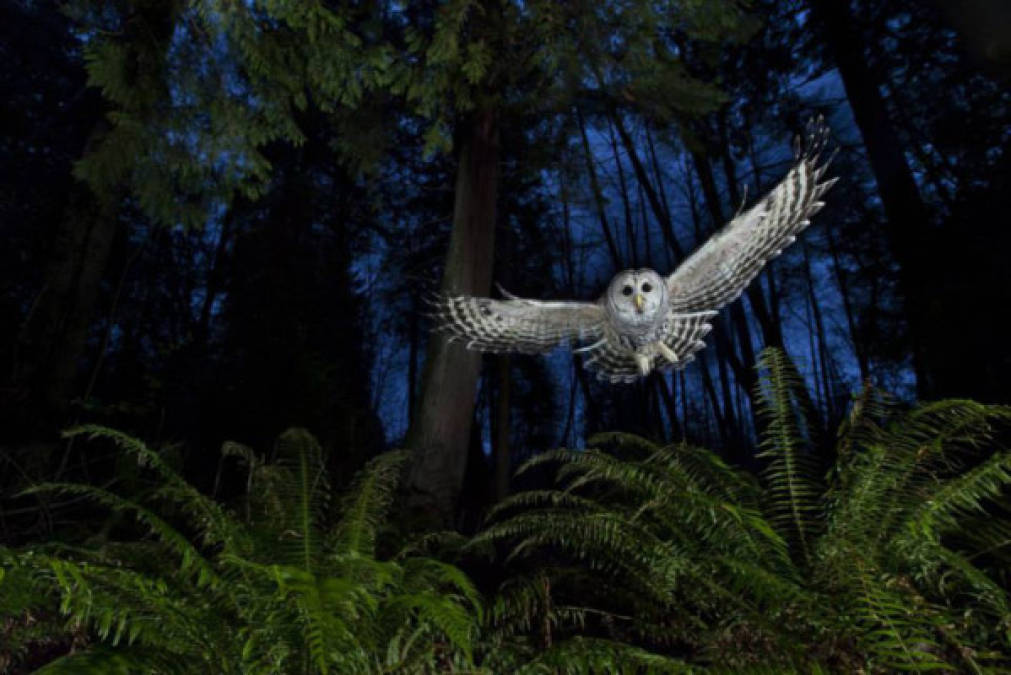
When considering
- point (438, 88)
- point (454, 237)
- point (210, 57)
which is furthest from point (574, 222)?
point (210, 57)

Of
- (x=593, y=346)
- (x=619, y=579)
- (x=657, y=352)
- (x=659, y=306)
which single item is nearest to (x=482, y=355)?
(x=593, y=346)

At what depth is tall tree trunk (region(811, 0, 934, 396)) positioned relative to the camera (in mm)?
3461

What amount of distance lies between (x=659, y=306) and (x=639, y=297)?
0.10 meters

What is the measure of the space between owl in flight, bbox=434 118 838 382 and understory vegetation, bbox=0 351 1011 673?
51cm

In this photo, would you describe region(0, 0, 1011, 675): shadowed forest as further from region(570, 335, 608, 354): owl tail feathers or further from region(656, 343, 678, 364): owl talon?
region(656, 343, 678, 364): owl talon

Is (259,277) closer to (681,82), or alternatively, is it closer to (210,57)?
(210,57)

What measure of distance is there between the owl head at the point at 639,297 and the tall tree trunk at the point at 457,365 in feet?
4.58

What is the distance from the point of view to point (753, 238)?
236cm

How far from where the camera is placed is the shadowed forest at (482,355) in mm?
1346

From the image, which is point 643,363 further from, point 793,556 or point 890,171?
point 890,171

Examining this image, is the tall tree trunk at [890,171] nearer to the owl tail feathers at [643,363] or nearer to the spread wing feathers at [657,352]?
the spread wing feathers at [657,352]

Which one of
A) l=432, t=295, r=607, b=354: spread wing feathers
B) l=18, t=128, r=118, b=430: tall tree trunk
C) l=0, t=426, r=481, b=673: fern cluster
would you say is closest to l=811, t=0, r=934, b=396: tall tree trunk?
l=432, t=295, r=607, b=354: spread wing feathers

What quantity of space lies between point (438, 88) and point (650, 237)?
480cm

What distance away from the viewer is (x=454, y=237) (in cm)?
382
